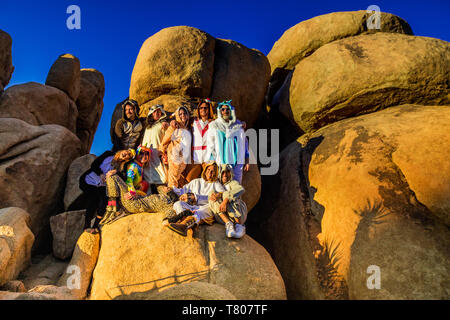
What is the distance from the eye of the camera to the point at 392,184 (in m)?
5.37

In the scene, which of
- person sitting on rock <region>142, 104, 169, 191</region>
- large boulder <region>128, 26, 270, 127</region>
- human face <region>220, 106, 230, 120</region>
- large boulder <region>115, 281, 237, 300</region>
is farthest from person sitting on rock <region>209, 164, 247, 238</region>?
large boulder <region>128, 26, 270, 127</region>

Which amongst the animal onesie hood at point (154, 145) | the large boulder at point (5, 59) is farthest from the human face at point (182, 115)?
the large boulder at point (5, 59)

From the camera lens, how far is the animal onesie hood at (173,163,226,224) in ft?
16.2

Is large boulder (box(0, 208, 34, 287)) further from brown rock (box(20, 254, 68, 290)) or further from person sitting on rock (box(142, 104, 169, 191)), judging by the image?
person sitting on rock (box(142, 104, 169, 191))

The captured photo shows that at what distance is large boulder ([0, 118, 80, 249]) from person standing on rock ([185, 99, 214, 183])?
287 centimetres

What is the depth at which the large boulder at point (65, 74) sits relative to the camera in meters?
11.4

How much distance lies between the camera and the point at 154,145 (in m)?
6.68

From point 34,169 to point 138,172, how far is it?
234cm

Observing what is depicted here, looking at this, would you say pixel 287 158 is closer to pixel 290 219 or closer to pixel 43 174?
pixel 290 219

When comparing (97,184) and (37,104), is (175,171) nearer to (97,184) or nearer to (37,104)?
(97,184)

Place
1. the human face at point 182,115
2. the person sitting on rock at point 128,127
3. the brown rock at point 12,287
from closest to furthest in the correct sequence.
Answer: the brown rock at point 12,287 < the human face at point 182,115 < the person sitting on rock at point 128,127

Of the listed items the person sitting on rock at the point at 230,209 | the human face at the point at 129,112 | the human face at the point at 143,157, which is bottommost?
the person sitting on rock at the point at 230,209

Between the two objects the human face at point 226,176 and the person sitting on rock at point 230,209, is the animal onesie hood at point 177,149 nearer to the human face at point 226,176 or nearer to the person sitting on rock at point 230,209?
the human face at point 226,176

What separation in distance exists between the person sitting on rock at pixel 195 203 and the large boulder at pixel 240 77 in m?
3.68
